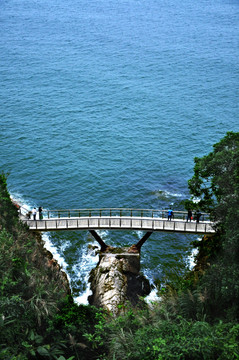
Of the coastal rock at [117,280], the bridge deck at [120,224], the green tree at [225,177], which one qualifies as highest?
the green tree at [225,177]

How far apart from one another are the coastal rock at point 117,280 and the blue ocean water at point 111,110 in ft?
8.40

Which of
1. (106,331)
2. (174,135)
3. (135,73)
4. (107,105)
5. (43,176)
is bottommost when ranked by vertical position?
(106,331)

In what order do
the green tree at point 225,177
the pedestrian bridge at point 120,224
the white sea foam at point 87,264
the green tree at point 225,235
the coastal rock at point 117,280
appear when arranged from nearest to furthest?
the green tree at point 225,235 → the green tree at point 225,177 → the coastal rock at point 117,280 → the white sea foam at point 87,264 → the pedestrian bridge at point 120,224

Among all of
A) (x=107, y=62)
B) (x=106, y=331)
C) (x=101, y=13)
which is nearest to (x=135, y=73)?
(x=107, y=62)

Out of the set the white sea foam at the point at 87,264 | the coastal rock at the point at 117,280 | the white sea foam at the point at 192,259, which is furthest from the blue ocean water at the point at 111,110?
the coastal rock at the point at 117,280

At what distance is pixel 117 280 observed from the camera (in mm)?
38750

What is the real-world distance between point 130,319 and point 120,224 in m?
16.9

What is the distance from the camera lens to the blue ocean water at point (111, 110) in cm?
5666

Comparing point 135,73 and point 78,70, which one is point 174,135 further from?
point 78,70

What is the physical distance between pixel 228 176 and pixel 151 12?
5012 inches

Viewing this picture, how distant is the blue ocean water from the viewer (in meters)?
56.7

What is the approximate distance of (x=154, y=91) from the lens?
86875mm

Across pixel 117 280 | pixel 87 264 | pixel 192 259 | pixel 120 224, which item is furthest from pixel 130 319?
pixel 192 259

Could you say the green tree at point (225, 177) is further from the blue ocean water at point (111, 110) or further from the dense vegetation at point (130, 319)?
the blue ocean water at point (111, 110)
